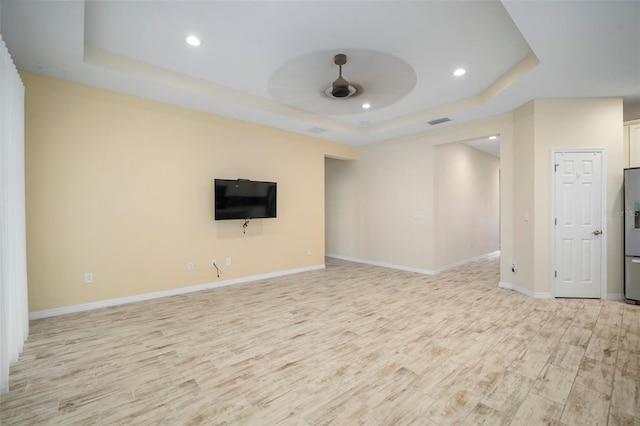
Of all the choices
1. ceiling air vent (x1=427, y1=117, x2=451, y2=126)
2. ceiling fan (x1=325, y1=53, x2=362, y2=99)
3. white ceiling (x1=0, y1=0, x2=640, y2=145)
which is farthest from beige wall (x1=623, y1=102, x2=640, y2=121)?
ceiling fan (x1=325, y1=53, x2=362, y2=99)

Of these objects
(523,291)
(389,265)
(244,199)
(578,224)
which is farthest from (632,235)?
(244,199)

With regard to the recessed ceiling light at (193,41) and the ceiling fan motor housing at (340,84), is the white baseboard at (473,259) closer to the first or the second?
the ceiling fan motor housing at (340,84)

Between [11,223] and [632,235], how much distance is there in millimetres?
7053

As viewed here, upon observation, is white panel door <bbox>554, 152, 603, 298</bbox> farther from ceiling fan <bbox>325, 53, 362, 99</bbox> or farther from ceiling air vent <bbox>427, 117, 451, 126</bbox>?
ceiling fan <bbox>325, 53, 362, 99</bbox>

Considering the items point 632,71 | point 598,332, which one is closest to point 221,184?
point 598,332

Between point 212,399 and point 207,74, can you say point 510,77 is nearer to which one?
point 207,74

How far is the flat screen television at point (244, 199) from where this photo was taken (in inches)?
180

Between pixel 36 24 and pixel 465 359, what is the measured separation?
15.4 feet

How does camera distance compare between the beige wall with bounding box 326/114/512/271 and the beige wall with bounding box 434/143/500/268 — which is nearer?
the beige wall with bounding box 326/114/512/271

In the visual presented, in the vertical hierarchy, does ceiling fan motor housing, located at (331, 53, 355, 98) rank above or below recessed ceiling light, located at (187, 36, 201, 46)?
below

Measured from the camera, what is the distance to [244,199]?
15.9 ft

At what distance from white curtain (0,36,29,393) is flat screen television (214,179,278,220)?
2212 millimetres

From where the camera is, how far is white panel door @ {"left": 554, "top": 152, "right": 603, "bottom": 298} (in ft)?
13.0

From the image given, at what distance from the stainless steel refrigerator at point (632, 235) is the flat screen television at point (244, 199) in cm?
526
